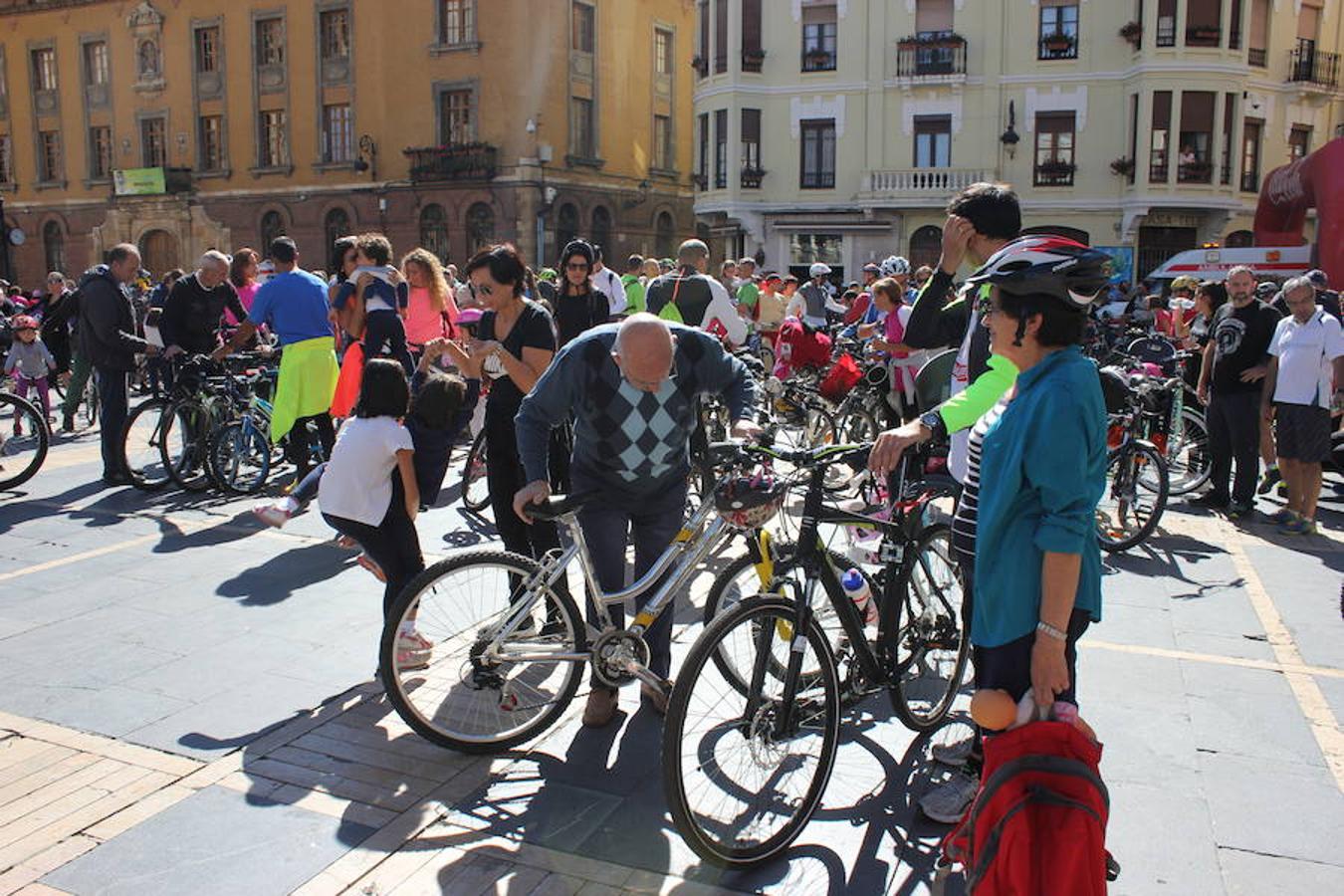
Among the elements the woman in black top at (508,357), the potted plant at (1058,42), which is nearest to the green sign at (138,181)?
the potted plant at (1058,42)

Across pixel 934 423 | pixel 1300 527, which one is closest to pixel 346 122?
pixel 1300 527

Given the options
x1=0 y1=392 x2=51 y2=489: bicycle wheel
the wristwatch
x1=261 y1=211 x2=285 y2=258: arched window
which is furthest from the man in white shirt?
x1=261 y1=211 x2=285 y2=258: arched window

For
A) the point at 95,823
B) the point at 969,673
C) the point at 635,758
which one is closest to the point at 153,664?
the point at 95,823

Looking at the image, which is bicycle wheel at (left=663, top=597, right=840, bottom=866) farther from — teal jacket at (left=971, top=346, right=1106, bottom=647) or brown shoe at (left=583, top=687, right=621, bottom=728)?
brown shoe at (left=583, top=687, right=621, bottom=728)

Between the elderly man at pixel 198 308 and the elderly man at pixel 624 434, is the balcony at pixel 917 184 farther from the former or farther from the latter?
the elderly man at pixel 624 434

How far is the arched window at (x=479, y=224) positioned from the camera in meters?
35.4

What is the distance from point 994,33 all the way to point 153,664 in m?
29.7

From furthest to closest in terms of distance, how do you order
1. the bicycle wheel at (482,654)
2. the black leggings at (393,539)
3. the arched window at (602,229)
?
the arched window at (602,229)
the black leggings at (393,539)
the bicycle wheel at (482,654)

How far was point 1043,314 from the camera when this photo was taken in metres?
2.70

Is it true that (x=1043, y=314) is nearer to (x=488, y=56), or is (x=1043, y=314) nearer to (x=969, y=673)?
(x=969, y=673)

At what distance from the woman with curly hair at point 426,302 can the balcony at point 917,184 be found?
23.1 metres

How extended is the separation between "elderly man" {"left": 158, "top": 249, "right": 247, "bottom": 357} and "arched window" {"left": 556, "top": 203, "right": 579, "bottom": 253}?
26.4 m

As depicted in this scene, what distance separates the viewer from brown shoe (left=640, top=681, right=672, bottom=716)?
166 inches

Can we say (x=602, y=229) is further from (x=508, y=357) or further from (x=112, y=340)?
(x=508, y=357)
